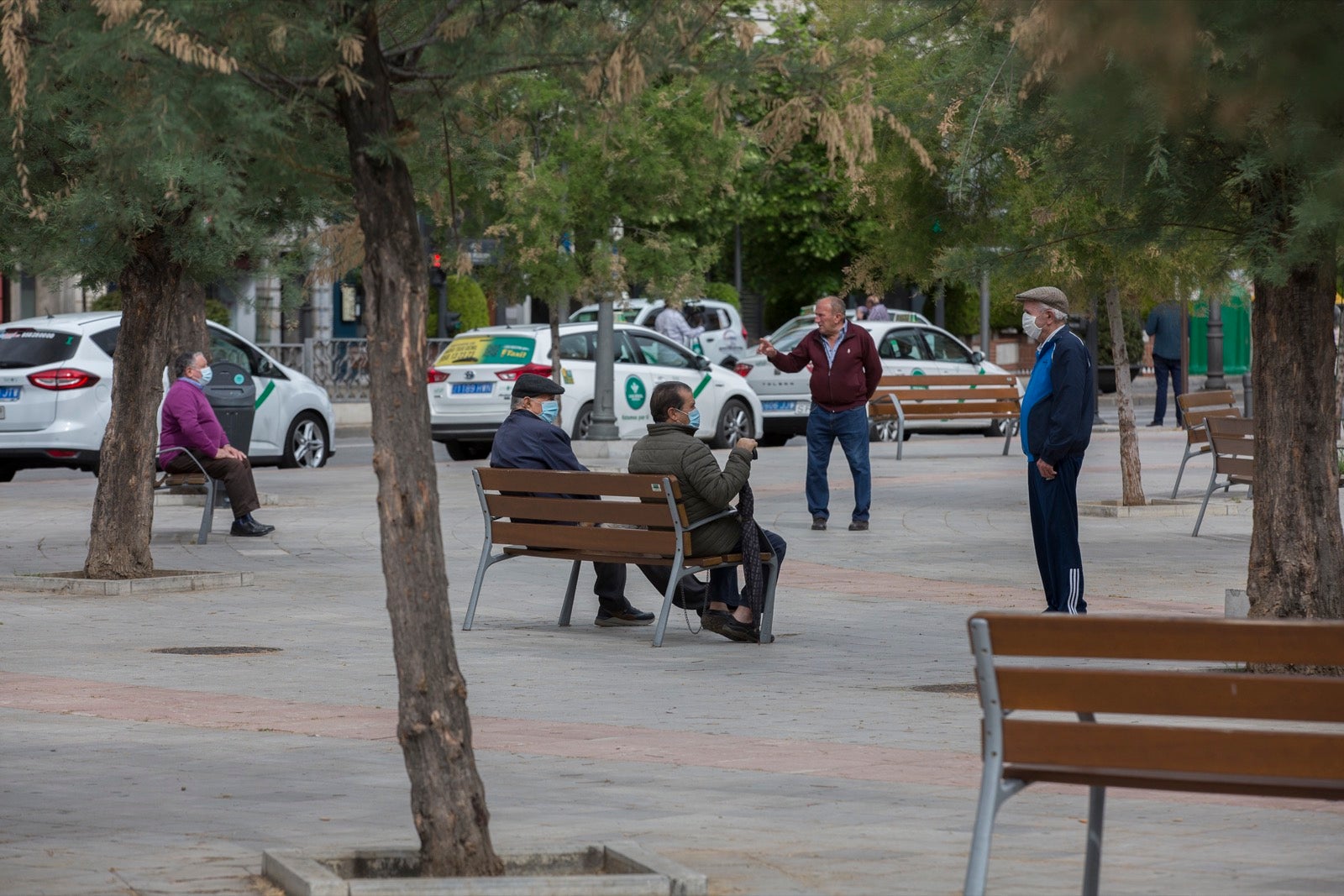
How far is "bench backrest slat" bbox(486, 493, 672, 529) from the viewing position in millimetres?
10289

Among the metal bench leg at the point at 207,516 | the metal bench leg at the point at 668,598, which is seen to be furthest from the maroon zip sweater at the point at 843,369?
the metal bench leg at the point at 668,598

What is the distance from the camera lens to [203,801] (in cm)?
646

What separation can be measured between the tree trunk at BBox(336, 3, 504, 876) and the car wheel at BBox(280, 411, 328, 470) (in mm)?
17951

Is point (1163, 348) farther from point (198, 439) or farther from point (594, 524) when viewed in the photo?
point (594, 524)

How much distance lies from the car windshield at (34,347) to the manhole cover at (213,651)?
35.4ft

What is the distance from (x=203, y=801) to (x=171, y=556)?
8.28 meters

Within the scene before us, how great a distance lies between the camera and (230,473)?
50.7ft

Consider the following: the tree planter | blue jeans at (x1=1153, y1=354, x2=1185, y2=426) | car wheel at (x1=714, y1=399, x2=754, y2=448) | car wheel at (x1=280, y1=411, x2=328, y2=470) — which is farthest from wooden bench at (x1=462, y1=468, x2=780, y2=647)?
blue jeans at (x1=1153, y1=354, x2=1185, y2=426)

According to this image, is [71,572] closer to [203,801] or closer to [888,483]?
[203,801]

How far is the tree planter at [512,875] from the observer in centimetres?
506

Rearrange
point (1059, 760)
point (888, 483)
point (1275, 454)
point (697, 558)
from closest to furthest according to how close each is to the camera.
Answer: point (1059, 760) → point (1275, 454) → point (697, 558) → point (888, 483)

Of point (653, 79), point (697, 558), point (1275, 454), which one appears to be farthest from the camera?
point (697, 558)

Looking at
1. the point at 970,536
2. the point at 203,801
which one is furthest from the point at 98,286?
the point at 203,801

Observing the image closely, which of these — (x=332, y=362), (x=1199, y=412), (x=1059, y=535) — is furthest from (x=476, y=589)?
(x=332, y=362)
